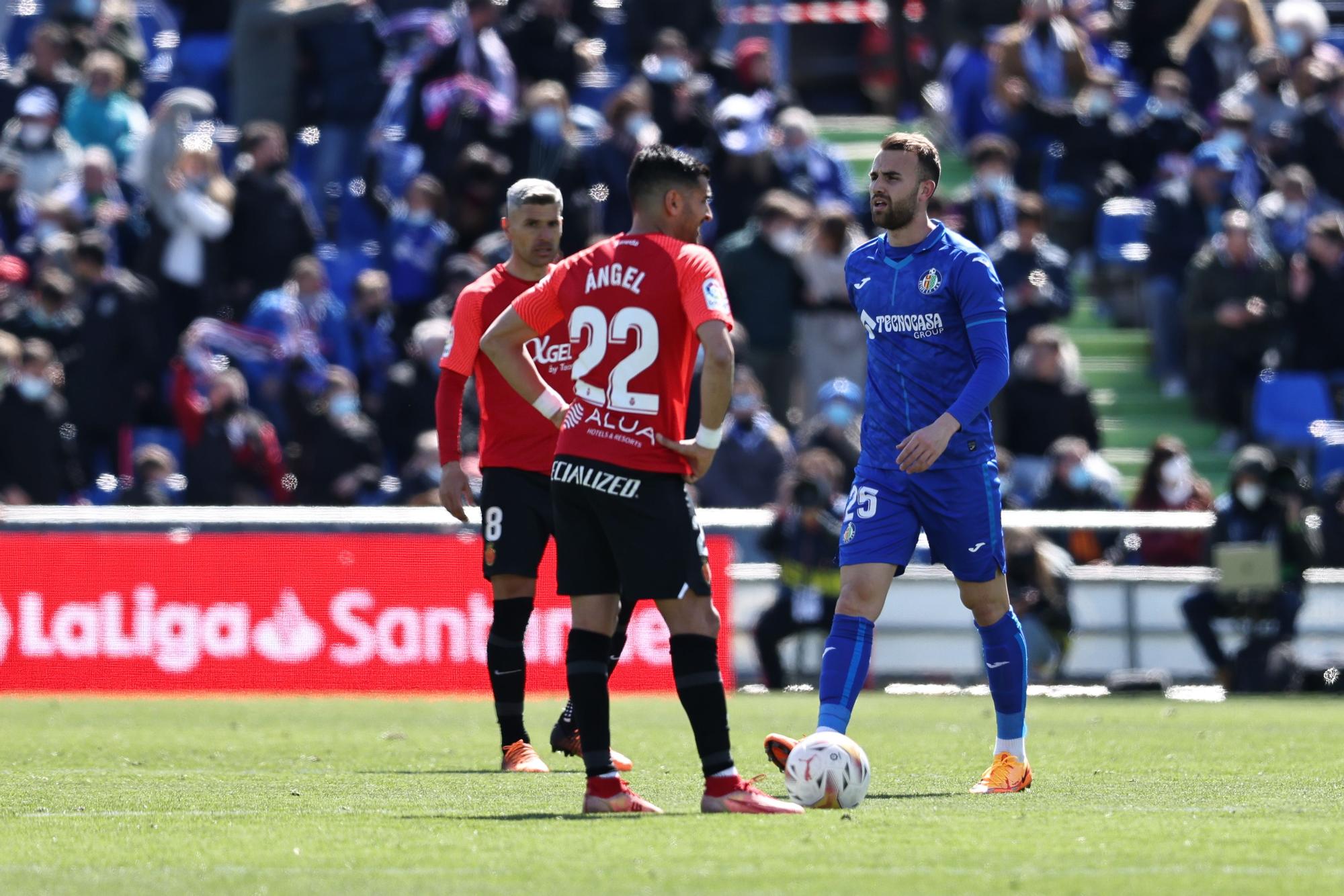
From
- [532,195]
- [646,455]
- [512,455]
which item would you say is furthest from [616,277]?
[512,455]

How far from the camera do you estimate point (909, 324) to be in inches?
357

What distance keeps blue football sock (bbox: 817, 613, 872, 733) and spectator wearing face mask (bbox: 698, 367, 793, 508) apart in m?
9.50

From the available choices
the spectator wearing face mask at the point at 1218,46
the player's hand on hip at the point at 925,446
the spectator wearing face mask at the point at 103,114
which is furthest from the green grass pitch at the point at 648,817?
the spectator wearing face mask at the point at 1218,46

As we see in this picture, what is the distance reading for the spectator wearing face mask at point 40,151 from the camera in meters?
20.9

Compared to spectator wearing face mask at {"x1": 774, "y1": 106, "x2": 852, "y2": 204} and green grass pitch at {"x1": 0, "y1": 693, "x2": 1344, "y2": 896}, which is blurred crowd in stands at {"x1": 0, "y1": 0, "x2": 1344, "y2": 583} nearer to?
spectator wearing face mask at {"x1": 774, "y1": 106, "x2": 852, "y2": 204}

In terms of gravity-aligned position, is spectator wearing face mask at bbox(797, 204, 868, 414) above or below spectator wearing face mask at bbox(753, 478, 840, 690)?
above

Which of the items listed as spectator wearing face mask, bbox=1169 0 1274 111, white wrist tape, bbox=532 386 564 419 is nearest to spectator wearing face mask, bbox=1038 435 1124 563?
spectator wearing face mask, bbox=1169 0 1274 111

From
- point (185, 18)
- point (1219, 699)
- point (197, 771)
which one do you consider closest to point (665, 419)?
point (197, 771)

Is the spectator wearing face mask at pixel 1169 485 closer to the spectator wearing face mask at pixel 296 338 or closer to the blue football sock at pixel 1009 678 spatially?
the spectator wearing face mask at pixel 296 338

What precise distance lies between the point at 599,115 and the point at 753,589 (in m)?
6.14

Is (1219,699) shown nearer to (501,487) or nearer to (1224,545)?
(1224,545)

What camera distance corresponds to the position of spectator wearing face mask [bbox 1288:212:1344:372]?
20344mm

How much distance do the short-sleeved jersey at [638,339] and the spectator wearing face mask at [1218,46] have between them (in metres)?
16.9

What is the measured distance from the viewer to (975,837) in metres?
7.34
